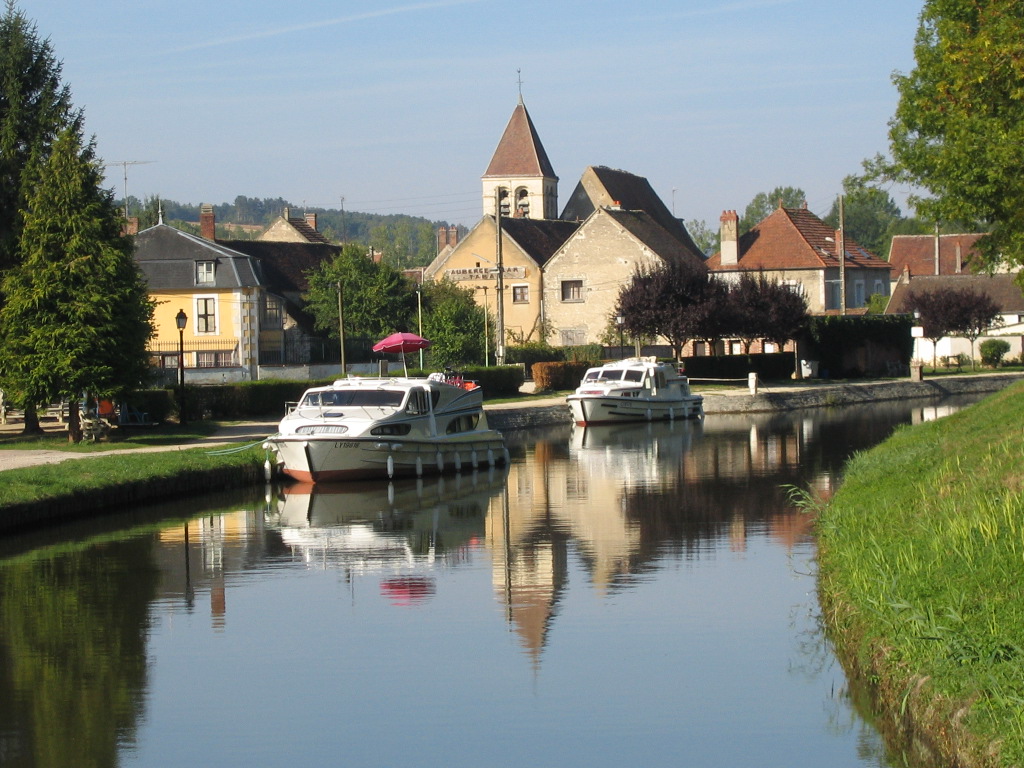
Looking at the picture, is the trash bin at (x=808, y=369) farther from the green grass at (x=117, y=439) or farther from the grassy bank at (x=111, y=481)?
the grassy bank at (x=111, y=481)

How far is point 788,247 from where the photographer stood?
7762cm

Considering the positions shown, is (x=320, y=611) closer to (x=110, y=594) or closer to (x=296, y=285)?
(x=110, y=594)

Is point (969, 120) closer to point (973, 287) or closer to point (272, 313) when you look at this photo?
point (272, 313)

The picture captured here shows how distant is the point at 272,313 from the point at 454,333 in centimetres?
1117

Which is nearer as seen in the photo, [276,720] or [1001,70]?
[276,720]

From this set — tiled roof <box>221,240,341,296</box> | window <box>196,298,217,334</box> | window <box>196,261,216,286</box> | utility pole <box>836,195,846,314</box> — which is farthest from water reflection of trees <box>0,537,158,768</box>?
utility pole <box>836,195,846,314</box>

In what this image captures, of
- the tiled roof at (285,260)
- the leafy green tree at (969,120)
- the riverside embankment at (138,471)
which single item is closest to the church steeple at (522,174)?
the tiled roof at (285,260)

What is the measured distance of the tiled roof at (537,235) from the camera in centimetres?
7950

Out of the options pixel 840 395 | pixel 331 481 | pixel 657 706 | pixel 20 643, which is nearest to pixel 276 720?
pixel 657 706

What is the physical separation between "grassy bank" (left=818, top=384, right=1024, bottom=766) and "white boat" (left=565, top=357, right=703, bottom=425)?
93.3 feet

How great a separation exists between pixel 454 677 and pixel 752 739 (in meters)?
3.11

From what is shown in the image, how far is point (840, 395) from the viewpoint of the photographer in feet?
192

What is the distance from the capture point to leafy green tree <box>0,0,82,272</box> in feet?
115

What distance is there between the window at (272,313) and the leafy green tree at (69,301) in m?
31.9
